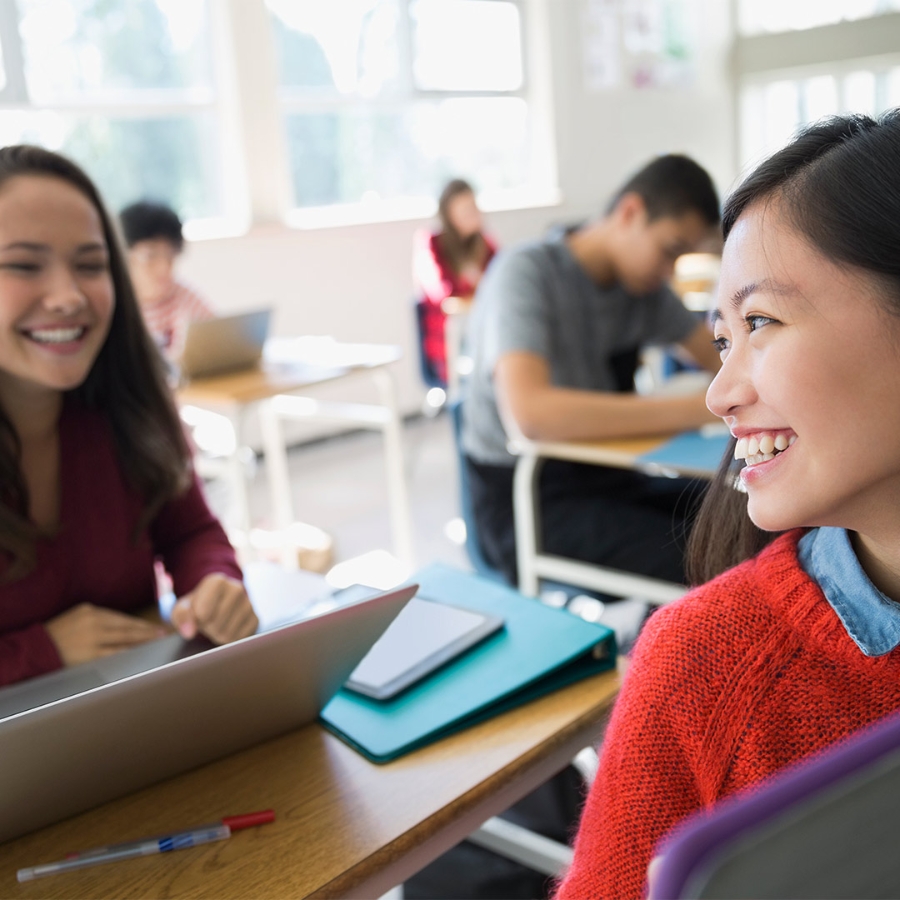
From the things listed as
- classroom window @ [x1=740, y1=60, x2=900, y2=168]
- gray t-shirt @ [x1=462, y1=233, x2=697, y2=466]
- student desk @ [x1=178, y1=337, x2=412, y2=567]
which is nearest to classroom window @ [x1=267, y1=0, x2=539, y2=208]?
student desk @ [x1=178, y1=337, x2=412, y2=567]

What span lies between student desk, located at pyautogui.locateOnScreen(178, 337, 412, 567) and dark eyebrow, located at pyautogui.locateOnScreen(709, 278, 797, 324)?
6.92 ft

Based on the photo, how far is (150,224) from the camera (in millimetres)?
3299

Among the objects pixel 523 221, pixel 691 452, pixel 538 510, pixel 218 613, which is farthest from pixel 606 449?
pixel 523 221

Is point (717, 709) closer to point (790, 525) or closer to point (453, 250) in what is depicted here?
point (790, 525)

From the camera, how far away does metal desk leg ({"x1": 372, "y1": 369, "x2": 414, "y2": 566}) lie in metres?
3.24

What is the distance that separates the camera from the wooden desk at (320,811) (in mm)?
735

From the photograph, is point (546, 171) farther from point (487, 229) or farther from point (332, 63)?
point (332, 63)

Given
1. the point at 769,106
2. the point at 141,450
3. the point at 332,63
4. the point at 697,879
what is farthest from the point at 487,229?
the point at 697,879

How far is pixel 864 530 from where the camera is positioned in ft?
2.36

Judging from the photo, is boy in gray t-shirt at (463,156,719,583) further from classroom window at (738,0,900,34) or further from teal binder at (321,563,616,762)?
classroom window at (738,0,900,34)

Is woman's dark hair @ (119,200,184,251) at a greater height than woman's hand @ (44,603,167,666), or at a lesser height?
greater

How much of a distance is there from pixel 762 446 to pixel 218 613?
2.02 feet

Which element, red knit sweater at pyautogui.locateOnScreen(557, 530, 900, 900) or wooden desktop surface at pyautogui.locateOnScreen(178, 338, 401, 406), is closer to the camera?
red knit sweater at pyautogui.locateOnScreen(557, 530, 900, 900)

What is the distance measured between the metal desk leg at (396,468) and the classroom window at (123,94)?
1622 mm
